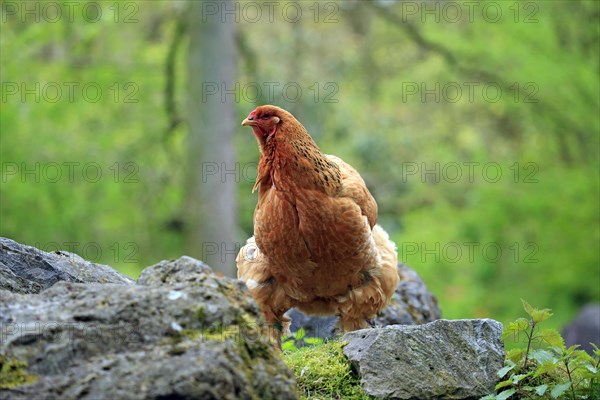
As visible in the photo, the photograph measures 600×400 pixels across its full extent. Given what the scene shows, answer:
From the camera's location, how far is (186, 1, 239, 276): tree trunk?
47.4 ft

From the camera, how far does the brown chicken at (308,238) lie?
5613 mm

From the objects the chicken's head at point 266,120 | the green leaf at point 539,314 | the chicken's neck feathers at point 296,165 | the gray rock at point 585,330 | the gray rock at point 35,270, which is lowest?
the gray rock at point 585,330

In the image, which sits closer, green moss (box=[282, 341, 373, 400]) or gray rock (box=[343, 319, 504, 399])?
gray rock (box=[343, 319, 504, 399])

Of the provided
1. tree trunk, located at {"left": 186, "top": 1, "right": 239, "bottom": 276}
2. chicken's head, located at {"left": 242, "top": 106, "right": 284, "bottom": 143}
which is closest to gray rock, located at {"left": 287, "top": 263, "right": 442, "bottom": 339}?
chicken's head, located at {"left": 242, "top": 106, "right": 284, "bottom": 143}

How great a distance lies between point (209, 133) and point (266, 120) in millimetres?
8892

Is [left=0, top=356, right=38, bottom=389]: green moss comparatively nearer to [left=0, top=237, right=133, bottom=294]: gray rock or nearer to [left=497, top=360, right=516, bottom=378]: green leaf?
[left=0, top=237, right=133, bottom=294]: gray rock

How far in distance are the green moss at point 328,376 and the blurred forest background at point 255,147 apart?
323 inches

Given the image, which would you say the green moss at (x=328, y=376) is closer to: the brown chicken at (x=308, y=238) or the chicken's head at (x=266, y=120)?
the brown chicken at (x=308, y=238)

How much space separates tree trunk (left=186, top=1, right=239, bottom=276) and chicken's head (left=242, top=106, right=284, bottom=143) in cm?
861

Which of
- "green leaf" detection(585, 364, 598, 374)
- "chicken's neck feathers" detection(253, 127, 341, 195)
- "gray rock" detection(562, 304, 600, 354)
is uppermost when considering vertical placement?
"chicken's neck feathers" detection(253, 127, 341, 195)

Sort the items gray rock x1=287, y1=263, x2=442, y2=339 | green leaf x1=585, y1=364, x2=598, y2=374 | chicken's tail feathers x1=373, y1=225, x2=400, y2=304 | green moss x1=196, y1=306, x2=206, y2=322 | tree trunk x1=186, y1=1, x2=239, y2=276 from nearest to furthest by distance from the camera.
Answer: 1. green moss x1=196, y1=306, x2=206, y2=322
2. green leaf x1=585, y1=364, x2=598, y2=374
3. chicken's tail feathers x1=373, y1=225, x2=400, y2=304
4. gray rock x1=287, y1=263, x2=442, y2=339
5. tree trunk x1=186, y1=1, x2=239, y2=276

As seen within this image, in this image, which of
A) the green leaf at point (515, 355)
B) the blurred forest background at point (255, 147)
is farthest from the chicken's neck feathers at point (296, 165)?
the blurred forest background at point (255, 147)

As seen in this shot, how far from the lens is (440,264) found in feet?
46.3

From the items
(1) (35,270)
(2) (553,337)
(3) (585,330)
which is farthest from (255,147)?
(2) (553,337)
